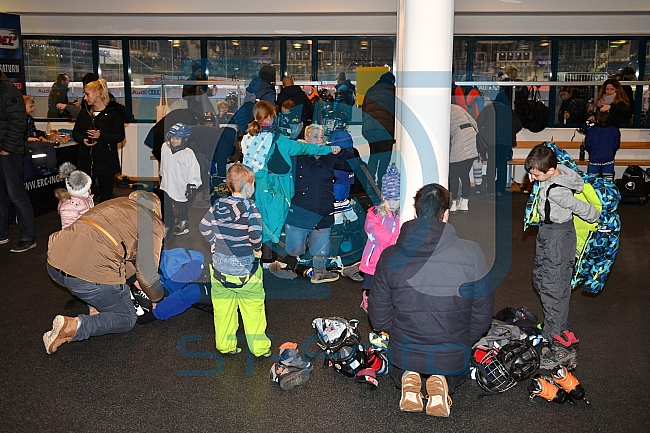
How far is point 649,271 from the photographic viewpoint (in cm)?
650

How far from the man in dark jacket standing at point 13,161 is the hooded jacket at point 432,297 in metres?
4.92

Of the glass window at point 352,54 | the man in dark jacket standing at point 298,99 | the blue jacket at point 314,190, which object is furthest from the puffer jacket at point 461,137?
the blue jacket at point 314,190

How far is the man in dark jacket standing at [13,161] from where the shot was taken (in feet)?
22.2

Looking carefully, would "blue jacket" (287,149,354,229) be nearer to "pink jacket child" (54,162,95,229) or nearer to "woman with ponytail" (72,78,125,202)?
"pink jacket child" (54,162,95,229)

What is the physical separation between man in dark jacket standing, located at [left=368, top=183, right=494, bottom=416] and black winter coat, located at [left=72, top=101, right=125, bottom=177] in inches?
195

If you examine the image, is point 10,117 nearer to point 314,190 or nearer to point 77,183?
point 77,183

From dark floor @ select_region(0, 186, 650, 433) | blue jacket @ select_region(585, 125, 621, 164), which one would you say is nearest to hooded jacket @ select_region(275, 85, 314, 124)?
blue jacket @ select_region(585, 125, 621, 164)

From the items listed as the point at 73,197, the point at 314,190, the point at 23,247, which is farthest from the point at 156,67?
the point at 73,197

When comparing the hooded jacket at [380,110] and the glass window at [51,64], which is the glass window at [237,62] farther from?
the hooded jacket at [380,110]

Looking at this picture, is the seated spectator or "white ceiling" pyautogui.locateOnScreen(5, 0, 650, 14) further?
the seated spectator

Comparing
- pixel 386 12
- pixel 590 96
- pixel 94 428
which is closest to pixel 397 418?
pixel 94 428

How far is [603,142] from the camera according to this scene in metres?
8.97

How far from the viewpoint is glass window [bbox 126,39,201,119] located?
466 inches

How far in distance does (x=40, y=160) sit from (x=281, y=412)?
6.21m
